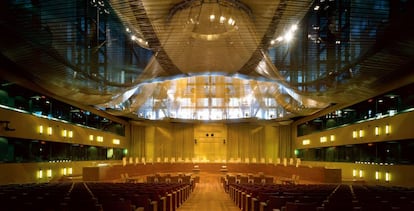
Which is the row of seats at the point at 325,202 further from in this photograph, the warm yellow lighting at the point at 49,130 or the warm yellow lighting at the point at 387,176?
the warm yellow lighting at the point at 49,130

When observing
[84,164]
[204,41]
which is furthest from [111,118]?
[204,41]

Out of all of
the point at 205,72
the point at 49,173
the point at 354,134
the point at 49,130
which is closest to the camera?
the point at 49,130

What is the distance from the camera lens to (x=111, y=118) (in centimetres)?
3772

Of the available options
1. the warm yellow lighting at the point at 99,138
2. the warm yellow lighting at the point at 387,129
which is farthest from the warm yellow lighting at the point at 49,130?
the warm yellow lighting at the point at 387,129

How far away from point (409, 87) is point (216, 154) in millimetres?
25982

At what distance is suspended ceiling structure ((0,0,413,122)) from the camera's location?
13.0m

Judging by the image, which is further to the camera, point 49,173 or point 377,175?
point 49,173

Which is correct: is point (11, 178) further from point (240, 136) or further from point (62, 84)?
point (240, 136)

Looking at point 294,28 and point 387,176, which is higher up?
point 294,28

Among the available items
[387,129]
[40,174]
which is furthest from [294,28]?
[40,174]

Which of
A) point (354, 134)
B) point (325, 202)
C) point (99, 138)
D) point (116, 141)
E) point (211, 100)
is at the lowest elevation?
point (325, 202)

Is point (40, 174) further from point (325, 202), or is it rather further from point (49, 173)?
point (325, 202)

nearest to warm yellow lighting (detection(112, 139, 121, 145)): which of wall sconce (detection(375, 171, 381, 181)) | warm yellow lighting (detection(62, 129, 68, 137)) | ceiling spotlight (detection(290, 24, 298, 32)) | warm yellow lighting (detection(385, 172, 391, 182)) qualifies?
warm yellow lighting (detection(62, 129, 68, 137))

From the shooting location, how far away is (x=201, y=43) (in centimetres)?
2120
